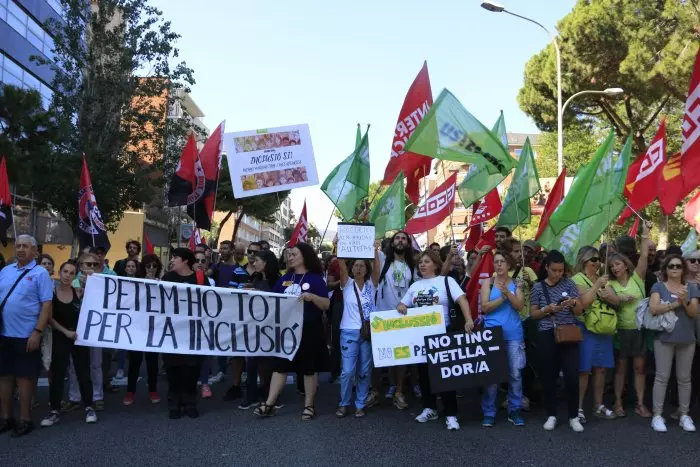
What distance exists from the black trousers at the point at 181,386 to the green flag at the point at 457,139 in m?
3.52

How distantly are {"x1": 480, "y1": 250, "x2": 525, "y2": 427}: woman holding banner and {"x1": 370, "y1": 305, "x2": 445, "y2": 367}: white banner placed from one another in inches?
21.1

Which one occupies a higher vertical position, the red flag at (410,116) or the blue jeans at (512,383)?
the red flag at (410,116)

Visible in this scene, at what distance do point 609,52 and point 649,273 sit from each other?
14.9 metres

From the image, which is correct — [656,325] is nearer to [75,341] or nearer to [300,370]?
[300,370]

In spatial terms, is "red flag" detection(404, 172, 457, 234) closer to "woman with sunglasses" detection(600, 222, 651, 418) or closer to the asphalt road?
"woman with sunglasses" detection(600, 222, 651, 418)

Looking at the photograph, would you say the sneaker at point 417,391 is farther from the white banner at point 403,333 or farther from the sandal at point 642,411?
the sandal at point 642,411

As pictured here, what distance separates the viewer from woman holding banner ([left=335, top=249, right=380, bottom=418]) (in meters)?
6.86

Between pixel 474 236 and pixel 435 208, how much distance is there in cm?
167

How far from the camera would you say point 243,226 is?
99375mm

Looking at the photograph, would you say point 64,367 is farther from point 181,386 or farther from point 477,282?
point 477,282

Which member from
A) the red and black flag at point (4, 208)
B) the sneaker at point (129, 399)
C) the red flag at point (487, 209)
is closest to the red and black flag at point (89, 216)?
the red and black flag at point (4, 208)

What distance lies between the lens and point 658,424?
6.30 m

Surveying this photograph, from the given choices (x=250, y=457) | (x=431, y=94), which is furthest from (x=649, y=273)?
(x=250, y=457)

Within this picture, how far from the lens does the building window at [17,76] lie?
23.5 m
